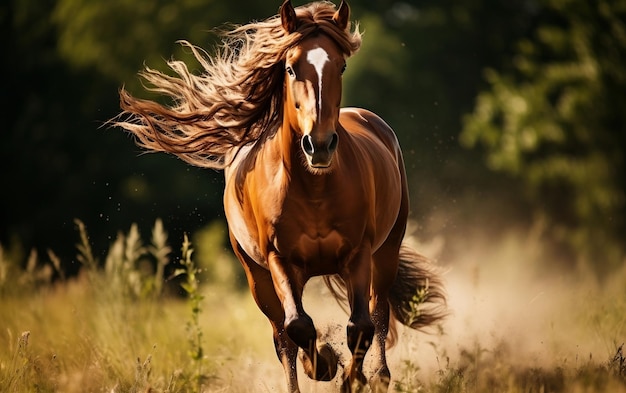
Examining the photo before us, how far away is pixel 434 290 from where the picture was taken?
8789mm

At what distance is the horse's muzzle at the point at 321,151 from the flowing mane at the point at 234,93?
716 mm

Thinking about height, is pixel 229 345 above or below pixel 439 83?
above

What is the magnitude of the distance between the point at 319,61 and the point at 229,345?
4.29 m

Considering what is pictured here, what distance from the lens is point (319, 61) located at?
6145 millimetres

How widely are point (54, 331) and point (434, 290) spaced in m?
3.07

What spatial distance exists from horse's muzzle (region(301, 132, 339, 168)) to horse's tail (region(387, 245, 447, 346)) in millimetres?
2672

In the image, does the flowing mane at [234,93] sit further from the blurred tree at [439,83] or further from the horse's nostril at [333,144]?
the blurred tree at [439,83]

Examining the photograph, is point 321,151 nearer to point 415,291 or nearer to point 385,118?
point 415,291

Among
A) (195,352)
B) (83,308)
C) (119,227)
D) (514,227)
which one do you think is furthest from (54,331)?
(514,227)

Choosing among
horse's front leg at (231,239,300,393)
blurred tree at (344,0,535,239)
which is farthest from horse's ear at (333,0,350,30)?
blurred tree at (344,0,535,239)

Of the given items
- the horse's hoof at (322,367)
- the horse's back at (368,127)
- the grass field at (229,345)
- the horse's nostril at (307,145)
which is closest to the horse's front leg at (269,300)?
the grass field at (229,345)

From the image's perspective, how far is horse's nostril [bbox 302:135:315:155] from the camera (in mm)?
Answer: 5957

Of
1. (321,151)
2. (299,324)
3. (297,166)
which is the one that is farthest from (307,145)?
(299,324)

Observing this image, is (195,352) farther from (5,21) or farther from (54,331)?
(5,21)
